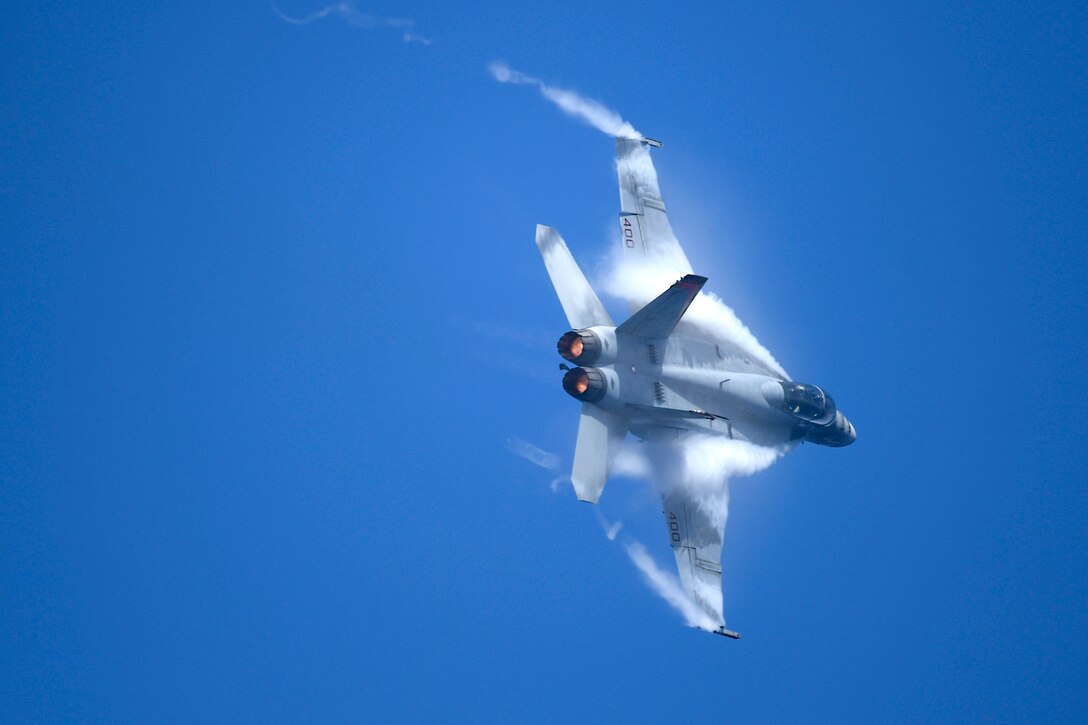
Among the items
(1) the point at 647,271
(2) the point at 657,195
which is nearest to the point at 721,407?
(1) the point at 647,271

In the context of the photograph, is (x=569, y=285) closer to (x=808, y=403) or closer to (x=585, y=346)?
(x=585, y=346)

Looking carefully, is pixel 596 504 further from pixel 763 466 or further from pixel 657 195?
pixel 657 195

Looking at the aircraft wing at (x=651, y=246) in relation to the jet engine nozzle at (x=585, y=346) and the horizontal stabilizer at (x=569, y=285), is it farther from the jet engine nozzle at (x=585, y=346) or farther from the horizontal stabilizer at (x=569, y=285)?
the jet engine nozzle at (x=585, y=346)

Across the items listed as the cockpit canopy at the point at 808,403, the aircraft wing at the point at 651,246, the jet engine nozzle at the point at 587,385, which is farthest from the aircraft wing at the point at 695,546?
the aircraft wing at the point at 651,246

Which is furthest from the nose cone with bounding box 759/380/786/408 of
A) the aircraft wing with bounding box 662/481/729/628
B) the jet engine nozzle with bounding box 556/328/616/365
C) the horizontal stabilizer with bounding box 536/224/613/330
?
the jet engine nozzle with bounding box 556/328/616/365

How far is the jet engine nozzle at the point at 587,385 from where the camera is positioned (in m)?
22.0

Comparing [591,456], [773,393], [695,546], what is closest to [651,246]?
[773,393]

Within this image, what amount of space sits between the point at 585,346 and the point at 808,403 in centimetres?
746

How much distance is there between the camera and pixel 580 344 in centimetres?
2205

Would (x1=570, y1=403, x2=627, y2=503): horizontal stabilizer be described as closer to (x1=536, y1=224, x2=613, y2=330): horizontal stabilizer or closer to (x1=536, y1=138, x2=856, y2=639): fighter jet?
(x1=536, y1=138, x2=856, y2=639): fighter jet

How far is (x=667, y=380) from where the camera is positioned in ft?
77.3

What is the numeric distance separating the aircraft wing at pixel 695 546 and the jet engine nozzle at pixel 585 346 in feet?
14.3

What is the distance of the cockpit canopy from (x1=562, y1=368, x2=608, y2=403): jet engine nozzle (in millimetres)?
6136

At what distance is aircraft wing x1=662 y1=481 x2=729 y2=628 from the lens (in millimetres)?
24141
